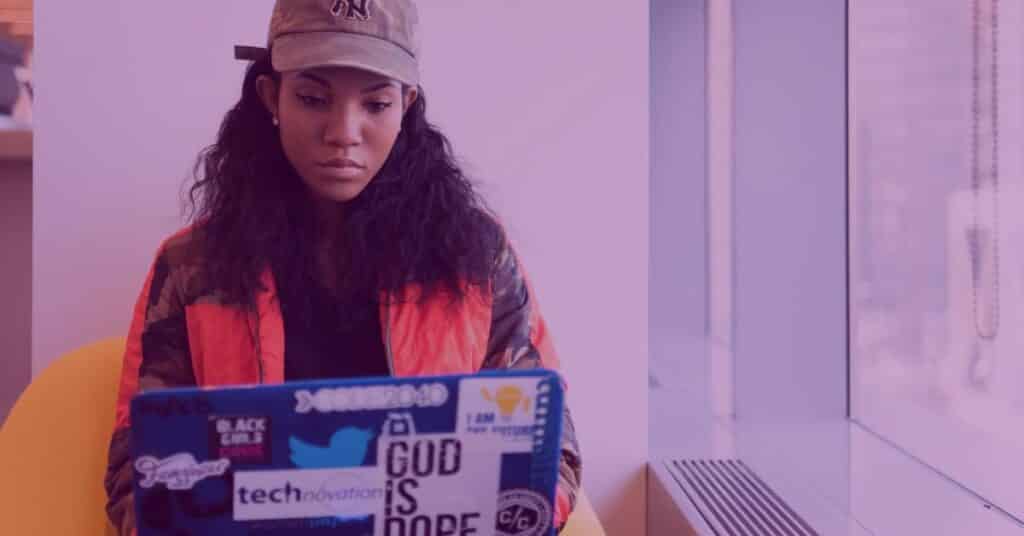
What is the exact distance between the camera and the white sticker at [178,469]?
589 millimetres

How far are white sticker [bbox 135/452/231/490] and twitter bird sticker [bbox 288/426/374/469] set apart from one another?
0.06 m

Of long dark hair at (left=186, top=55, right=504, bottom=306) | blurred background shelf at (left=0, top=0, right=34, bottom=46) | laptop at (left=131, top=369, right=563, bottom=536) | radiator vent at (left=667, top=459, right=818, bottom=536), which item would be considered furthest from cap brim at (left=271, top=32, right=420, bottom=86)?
blurred background shelf at (left=0, top=0, right=34, bottom=46)

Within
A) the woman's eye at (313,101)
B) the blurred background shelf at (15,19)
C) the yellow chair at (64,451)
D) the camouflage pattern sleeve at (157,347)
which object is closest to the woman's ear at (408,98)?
the woman's eye at (313,101)

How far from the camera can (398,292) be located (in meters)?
1.03

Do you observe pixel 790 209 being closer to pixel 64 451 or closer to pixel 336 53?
pixel 336 53

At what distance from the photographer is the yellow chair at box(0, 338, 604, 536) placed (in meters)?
1.06

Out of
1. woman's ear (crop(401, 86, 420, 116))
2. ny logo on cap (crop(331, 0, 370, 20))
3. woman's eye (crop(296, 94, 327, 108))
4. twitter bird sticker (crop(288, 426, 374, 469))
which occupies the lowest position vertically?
twitter bird sticker (crop(288, 426, 374, 469))

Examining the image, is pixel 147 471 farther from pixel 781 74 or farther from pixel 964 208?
pixel 781 74

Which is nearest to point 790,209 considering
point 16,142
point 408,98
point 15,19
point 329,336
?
point 408,98

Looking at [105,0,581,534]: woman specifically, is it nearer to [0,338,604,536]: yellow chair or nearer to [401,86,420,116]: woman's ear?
[401,86,420,116]: woman's ear

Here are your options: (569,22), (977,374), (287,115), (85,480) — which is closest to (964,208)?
(977,374)

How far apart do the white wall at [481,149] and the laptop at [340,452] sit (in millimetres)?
957

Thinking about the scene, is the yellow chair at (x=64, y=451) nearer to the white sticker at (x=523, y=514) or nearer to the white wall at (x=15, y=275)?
the white sticker at (x=523, y=514)

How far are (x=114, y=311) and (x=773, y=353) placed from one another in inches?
58.2
